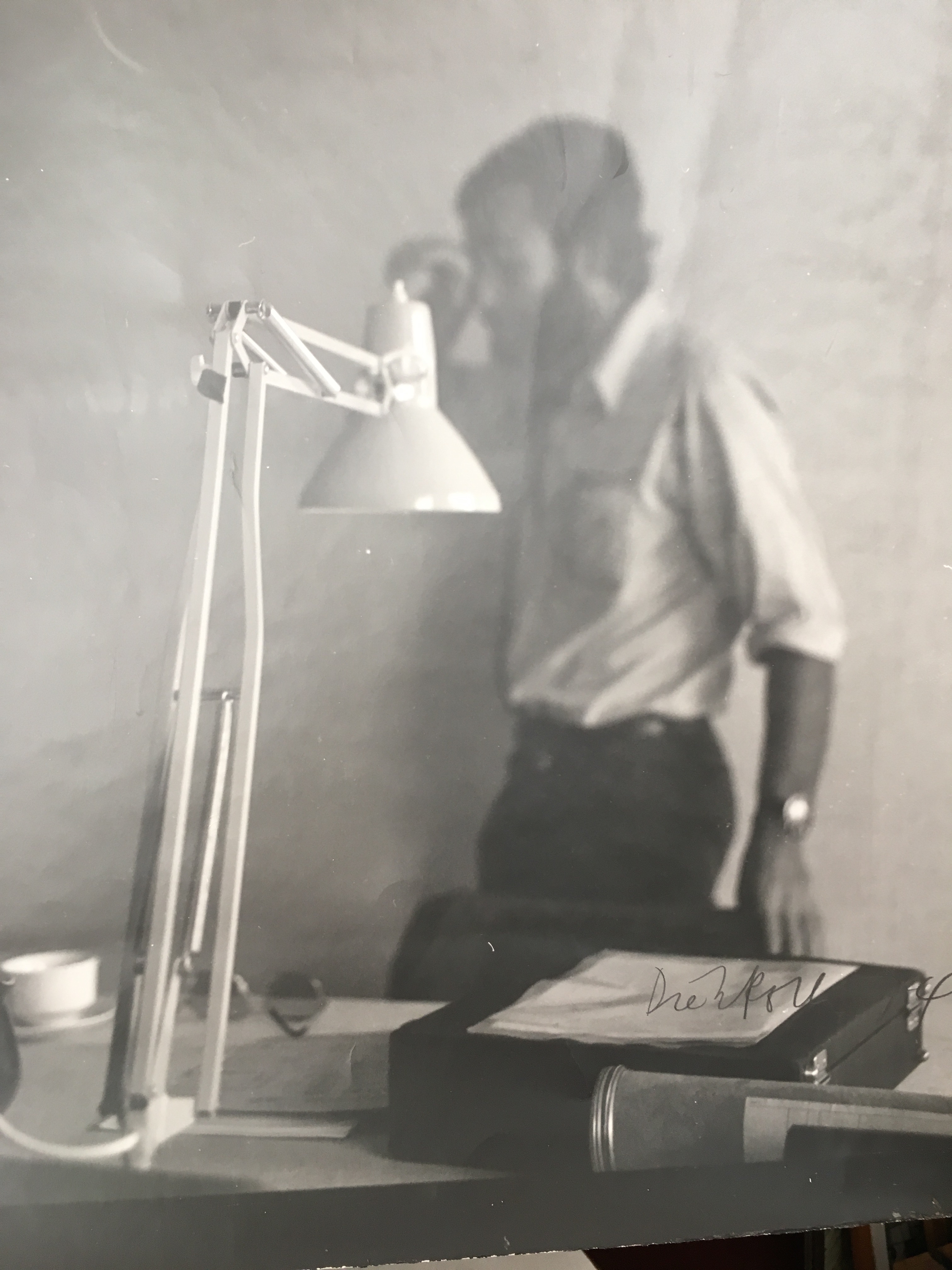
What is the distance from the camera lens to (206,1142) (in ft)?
2.66

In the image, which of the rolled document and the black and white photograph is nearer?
the black and white photograph

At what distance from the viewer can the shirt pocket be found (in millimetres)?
846

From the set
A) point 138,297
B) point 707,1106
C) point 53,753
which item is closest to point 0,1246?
point 53,753

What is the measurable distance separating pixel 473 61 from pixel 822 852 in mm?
773

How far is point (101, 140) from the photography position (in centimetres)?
75

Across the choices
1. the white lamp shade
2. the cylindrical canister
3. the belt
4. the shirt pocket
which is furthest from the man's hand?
the cylindrical canister

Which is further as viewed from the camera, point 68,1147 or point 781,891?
point 781,891

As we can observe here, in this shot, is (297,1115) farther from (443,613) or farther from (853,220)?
(853,220)

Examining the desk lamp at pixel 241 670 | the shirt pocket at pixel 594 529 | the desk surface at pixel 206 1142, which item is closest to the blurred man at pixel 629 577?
the shirt pocket at pixel 594 529

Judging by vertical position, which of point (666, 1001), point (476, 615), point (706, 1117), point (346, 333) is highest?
point (346, 333)

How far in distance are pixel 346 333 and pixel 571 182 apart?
0.78 ft
